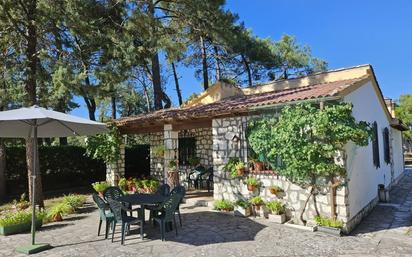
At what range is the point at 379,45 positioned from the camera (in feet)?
51.3

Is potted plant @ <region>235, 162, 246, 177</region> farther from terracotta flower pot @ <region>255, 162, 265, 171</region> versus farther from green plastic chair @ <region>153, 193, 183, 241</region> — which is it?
green plastic chair @ <region>153, 193, 183, 241</region>

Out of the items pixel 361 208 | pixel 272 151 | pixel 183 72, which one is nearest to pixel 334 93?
pixel 272 151

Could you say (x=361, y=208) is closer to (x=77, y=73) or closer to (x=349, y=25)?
(x=349, y=25)

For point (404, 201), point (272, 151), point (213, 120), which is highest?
point (213, 120)

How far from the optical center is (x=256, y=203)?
9.12m

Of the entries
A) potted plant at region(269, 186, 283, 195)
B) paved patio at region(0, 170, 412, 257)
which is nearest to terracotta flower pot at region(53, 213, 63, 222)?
paved patio at region(0, 170, 412, 257)

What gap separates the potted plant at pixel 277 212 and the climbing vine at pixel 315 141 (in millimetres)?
503

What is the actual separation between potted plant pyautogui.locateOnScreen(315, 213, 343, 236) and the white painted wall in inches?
21.2

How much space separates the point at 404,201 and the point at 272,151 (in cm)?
614

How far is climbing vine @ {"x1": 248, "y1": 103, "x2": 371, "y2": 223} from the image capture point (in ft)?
24.8

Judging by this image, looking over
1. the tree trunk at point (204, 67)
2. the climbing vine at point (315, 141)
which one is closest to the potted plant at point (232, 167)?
the climbing vine at point (315, 141)

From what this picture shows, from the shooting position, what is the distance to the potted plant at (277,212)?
855cm

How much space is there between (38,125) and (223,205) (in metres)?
5.36

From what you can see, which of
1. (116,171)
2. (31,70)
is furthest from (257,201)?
(31,70)
